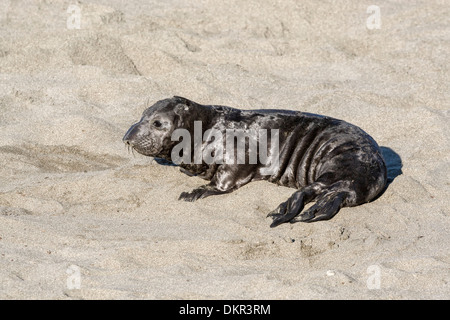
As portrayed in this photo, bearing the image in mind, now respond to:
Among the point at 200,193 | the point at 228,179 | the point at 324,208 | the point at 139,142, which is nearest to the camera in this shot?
the point at 324,208

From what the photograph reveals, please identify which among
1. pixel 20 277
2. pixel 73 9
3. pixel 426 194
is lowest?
pixel 426 194

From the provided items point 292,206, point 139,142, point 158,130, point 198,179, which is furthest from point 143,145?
point 292,206

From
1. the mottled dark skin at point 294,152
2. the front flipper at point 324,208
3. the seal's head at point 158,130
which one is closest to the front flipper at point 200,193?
the mottled dark skin at point 294,152

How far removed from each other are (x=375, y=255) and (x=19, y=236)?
249 centimetres

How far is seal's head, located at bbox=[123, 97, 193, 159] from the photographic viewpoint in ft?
21.6

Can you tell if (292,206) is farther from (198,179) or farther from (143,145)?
(143,145)

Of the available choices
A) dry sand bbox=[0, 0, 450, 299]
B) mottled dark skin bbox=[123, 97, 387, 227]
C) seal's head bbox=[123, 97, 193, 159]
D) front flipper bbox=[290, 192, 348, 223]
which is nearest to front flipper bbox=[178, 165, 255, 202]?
mottled dark skin bbox=[123, 97, 387, 227]

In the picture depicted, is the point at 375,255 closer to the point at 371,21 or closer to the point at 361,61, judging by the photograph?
the point at 361,61

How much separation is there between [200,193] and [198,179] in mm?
451

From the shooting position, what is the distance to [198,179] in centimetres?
668

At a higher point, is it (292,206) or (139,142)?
(139,142)

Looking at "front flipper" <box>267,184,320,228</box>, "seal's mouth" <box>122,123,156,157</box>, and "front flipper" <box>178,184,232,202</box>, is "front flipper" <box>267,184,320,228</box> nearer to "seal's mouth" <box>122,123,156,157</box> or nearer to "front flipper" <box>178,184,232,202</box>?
"front flipper" <box>178,184,232,202</box>

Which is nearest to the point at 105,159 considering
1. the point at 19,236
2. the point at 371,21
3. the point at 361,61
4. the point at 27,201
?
the point at 27,201
